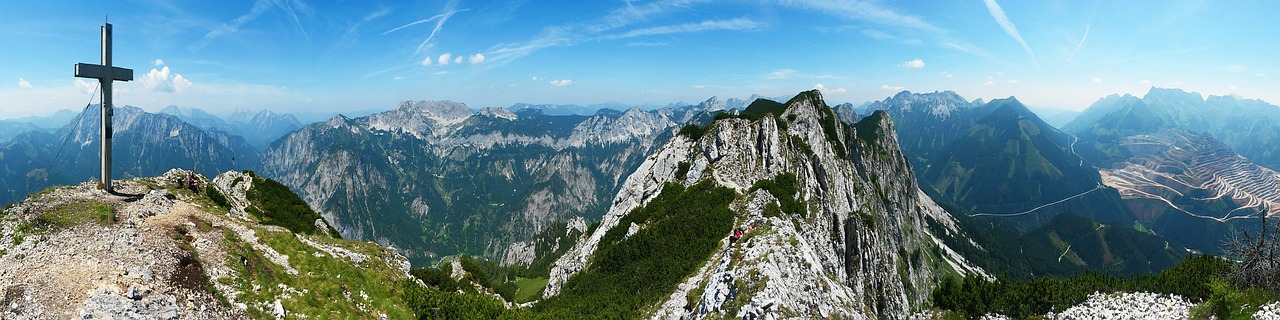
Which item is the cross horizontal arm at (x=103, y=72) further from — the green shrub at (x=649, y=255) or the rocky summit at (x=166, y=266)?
the green shrub at (x=649, y=255)

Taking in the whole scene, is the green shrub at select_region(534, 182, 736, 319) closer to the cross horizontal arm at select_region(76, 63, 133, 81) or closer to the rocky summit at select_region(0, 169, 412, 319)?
the rocky summit at select_region(0, 169, 412, 319)

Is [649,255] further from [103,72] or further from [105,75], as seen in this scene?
[103,72]

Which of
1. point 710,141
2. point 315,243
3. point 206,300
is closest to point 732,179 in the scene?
point 710,141

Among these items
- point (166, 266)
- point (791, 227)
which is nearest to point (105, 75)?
point (166, 266)

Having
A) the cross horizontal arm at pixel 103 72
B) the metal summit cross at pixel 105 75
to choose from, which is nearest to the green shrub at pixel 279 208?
the metal summit cross at pixel 105 75

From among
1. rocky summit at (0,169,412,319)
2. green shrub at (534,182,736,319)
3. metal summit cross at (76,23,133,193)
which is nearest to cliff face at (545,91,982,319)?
green shrub at (534,182,736,319)

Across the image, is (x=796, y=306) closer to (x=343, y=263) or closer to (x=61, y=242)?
(x=343, y=263)
